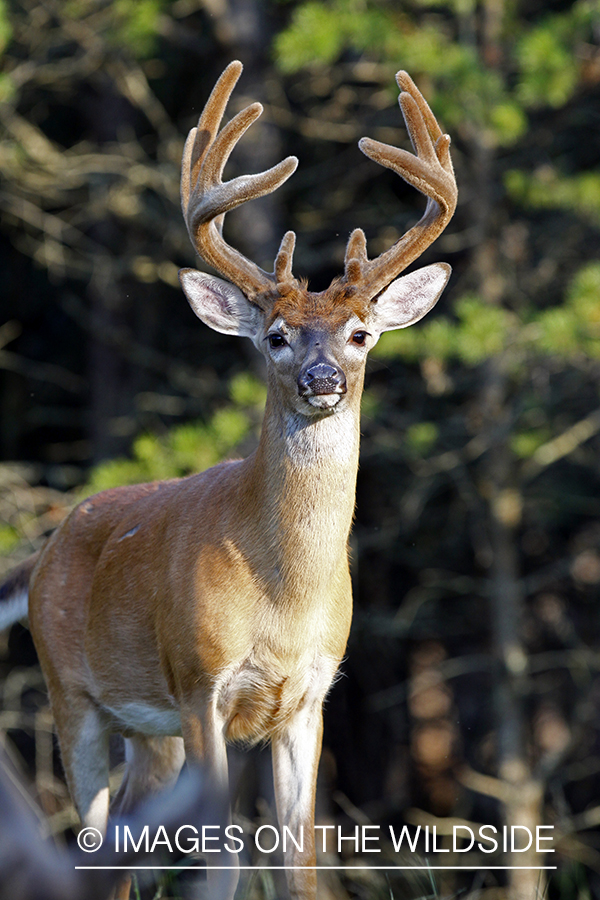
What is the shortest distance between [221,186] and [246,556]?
4.10 ft

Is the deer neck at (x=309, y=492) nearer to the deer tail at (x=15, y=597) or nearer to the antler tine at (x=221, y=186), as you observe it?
the antler tine at (x=221, y=186)

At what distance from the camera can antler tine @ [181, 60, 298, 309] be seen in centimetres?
401

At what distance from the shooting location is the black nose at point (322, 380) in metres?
3.64

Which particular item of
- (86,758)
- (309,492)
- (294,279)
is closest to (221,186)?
(294,279)

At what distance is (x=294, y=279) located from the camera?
4.20m

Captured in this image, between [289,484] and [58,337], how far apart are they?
9.76 meters

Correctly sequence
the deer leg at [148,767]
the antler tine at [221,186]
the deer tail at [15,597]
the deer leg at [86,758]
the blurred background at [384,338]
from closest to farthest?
the antler tine at [221,186] < the deer leg at [86,758] < the deer leg at [148,767] < the deer tail at [15,597] < the blurred background at [384,338]

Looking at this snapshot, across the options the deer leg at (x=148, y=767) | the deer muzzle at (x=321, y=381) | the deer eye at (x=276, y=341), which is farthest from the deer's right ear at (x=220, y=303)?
the deer leg at (x=148, y=767)

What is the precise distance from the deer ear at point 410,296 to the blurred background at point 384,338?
9.54 feet

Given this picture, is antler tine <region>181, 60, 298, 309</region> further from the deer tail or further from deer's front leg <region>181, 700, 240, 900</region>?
the deer tail

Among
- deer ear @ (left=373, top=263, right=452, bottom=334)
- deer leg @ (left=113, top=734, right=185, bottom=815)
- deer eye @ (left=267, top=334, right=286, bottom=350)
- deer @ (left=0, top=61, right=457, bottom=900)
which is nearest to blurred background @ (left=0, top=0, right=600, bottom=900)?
deer leg @ (left=113, top=734, right=185, bottom=815)

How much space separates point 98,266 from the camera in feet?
31.6

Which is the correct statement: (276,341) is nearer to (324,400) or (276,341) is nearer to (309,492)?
(324,400)

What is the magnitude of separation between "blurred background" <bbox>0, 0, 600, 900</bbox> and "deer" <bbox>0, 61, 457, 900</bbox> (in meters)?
2.18
